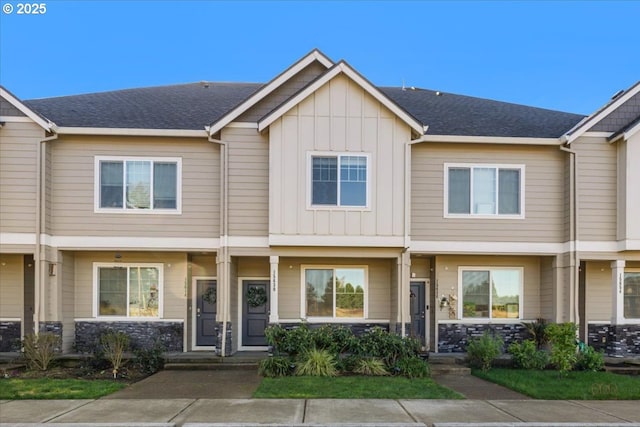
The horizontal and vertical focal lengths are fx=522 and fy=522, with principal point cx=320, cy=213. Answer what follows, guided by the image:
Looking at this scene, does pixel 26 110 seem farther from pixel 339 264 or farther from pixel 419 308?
pixel 419 308

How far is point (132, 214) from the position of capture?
12.5m

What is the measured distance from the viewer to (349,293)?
13.4 metres

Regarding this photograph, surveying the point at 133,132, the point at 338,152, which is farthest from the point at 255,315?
the point at 133,132

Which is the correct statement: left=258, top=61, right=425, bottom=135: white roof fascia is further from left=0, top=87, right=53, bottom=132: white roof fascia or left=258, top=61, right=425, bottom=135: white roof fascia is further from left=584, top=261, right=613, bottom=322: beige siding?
left=584, top=261, right=613, bottom=322: beige siding

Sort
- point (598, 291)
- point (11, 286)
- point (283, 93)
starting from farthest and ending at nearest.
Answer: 1. point (598, 291)
2. point (11, 286)
3. point (283, 93)

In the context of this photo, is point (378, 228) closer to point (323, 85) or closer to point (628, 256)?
point (323, 85)

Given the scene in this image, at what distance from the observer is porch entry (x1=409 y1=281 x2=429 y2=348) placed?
1402 centimetres

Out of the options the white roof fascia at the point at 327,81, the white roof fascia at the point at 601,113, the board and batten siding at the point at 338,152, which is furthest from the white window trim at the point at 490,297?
the white roof fascia at the point at 327,81

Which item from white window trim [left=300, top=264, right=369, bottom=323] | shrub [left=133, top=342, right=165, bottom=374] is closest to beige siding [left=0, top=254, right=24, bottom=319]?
shrub [left=133, top=342, right=165, bottom=374]

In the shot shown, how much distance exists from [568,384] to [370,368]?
3.72m

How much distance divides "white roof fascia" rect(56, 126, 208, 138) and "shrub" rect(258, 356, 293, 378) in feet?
17.9

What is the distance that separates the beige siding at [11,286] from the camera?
517 inches

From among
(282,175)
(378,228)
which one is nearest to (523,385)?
(378,228)

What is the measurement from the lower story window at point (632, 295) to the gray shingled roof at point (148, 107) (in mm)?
11309
